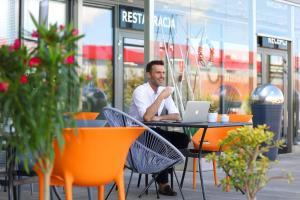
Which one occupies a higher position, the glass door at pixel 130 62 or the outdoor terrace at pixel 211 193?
the glass door at pixel 130 62

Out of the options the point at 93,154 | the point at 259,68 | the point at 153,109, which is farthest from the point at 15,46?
the point at 259,68

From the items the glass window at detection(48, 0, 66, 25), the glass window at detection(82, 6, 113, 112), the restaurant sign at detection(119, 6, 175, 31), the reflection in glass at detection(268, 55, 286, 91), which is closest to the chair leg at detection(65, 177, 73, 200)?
the glass window at detection(48, 0, 66, 25)

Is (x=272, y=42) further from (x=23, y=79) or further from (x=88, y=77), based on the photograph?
(x=23, y=79)

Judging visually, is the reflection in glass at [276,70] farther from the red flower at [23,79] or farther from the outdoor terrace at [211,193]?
the red flower at [23,79]

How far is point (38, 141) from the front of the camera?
2.91 metres

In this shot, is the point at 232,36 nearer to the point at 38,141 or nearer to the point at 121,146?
the point at 121,146

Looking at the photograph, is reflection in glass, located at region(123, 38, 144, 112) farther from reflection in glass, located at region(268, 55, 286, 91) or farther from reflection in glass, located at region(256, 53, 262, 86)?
reflection in glass, located at region(268, 55, 286, 91)

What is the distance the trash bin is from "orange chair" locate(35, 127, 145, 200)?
21.5ft

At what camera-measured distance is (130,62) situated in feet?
36.8

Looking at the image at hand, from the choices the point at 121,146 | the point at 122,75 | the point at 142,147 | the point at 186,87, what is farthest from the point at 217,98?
the point at 121,146

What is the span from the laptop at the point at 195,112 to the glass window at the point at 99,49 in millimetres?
4388

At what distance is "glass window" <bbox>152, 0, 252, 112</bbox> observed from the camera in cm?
906

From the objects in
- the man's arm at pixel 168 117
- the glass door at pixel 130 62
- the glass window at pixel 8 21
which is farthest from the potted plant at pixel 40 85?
the glass door at pixel 130 62

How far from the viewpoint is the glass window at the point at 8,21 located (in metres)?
8.46
